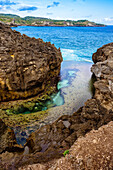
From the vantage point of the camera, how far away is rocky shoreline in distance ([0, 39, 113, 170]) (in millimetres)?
6199

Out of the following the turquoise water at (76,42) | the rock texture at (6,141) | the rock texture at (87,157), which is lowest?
the rock texture at (6,141)

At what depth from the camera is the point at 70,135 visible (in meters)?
9.47

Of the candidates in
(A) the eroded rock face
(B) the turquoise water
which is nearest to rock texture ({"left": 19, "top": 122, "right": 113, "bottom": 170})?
(A) the eroded rock face

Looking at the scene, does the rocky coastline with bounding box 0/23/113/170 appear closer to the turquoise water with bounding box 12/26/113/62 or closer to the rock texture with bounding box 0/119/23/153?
the rock texture with bounding box 0/119/23/153

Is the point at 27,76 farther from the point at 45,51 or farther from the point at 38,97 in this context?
the point at 45,51

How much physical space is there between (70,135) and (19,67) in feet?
39.9

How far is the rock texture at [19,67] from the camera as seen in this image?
1725cm

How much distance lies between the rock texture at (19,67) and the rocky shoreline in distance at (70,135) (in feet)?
24.7

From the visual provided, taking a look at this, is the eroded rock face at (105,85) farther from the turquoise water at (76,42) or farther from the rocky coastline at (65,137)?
the turquoise water at (76,42)

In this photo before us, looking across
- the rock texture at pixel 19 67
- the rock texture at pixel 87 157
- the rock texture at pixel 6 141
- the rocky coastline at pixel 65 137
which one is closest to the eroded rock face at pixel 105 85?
the rocky coastline at pixel 65 137

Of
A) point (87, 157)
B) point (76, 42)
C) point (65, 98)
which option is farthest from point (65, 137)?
point (76, 42)

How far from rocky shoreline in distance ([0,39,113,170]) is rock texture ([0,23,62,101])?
24.7 ft

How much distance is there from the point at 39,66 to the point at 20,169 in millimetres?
14740

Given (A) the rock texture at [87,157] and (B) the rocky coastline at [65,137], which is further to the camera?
(B) the rocky coastline at [65,137]
